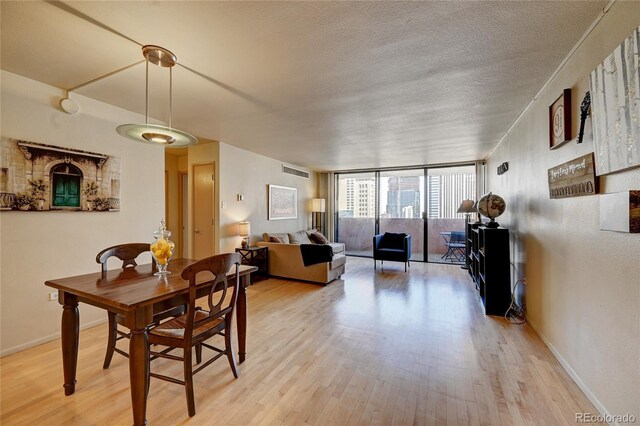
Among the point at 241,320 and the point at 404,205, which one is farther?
the point at 404,205

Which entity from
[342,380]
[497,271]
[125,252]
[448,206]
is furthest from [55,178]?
[448,206]

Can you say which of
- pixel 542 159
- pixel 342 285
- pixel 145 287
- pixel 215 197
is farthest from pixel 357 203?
pixel 145 287

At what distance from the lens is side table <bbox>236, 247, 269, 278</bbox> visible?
4886 millimetres

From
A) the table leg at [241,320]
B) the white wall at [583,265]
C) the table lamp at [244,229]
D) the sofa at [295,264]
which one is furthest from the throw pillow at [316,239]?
the table leg at [241,320]

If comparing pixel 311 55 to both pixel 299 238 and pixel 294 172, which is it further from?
pixel 294 172

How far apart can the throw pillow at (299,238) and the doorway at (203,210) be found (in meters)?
1.71

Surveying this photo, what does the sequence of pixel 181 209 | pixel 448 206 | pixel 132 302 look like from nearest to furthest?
pixel 132 302 → pixel 181 209 → pixel 448 206

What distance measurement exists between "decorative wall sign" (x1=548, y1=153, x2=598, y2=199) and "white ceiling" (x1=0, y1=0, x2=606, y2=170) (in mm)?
867

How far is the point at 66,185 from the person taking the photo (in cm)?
272

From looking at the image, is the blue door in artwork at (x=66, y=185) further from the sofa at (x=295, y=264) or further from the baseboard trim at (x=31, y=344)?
the sofa at (x=295, y=264)

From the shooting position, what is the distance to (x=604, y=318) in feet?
5.43

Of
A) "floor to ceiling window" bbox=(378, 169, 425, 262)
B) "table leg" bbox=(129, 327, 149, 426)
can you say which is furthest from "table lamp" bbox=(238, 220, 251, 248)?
"floor to ceiling window" bbox=(378, 169, 425, 262)

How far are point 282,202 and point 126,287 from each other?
4679 millimetres

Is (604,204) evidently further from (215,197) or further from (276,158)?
(276,158)
